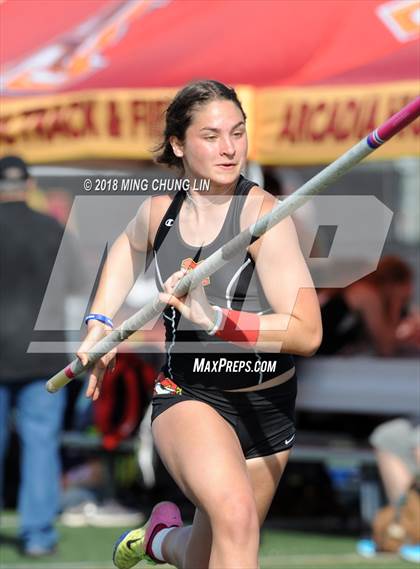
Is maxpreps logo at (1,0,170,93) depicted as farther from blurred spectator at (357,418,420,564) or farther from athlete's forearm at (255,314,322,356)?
athlete's forearm at (255,314,322,356)

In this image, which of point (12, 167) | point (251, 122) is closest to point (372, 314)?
point (251, 122)

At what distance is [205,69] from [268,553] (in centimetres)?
291

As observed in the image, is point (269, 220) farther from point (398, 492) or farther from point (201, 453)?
point (398, 492)

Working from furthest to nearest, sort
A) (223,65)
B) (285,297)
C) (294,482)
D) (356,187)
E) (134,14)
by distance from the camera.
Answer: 1. (356,187)
2. (294,482)
3. (134,14)
4. (223,65)
5. (285,297)

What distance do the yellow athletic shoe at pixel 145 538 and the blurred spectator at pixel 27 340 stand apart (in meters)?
2.48

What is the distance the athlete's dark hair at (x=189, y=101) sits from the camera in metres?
4.73

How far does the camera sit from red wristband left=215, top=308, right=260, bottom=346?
427cm

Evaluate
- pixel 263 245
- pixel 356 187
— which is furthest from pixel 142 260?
pixel 356 187

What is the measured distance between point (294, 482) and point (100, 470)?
1455 mm

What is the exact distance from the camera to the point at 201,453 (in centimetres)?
438

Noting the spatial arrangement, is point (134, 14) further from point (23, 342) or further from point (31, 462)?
point (31, 462)

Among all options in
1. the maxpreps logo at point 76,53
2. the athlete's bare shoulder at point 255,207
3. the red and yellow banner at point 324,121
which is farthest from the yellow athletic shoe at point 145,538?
the maxpreps logo at point 76,53

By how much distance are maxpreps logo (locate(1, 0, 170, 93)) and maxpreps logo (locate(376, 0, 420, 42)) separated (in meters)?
1.57

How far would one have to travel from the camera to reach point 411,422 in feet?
28.0
